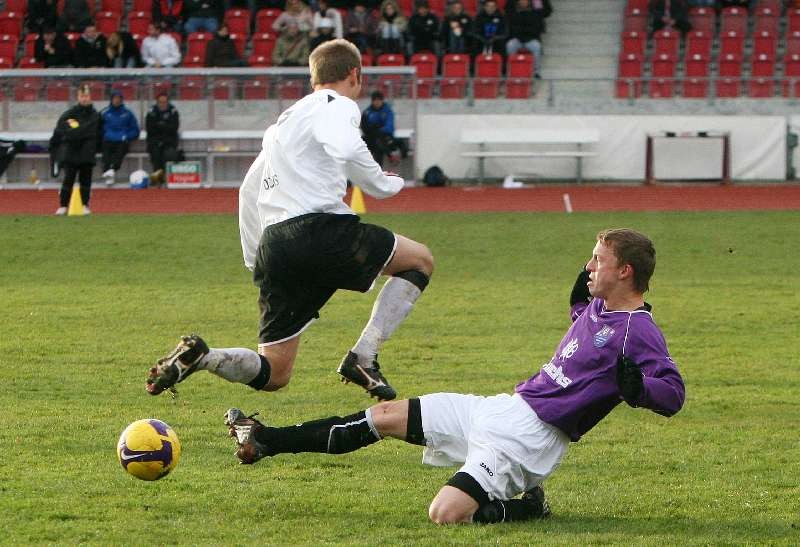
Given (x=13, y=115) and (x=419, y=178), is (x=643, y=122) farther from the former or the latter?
(x=13, y=115)

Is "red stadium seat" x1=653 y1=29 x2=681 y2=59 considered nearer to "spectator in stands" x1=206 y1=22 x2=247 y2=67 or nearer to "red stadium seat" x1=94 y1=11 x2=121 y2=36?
"spectator in stands" x1=206 y1=22 x2=247 y2=67

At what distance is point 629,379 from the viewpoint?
5.04 meters

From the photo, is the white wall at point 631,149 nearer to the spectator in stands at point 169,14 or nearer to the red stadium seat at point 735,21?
the red stadium seat at point 735,21

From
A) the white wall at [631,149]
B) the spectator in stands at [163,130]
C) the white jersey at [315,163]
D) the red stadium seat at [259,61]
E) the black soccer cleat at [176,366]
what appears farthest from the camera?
the red stadium seat at [259,61]

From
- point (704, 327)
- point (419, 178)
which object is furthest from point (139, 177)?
point (704, 327)

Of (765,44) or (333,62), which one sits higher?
(333,62)

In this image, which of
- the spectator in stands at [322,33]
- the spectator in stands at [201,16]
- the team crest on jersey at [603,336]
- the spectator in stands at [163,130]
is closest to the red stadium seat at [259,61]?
the spectator in stands at [322,33]

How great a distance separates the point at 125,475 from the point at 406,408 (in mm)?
1364

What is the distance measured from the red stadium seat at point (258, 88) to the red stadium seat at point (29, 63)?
4.98 metres

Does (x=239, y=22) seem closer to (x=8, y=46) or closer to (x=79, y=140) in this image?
(x=8, y=46)

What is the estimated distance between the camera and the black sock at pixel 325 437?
5.77 m

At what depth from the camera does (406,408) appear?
575cm

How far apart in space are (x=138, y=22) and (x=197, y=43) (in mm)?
2149

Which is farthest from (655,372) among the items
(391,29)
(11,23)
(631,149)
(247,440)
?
(11,23)
